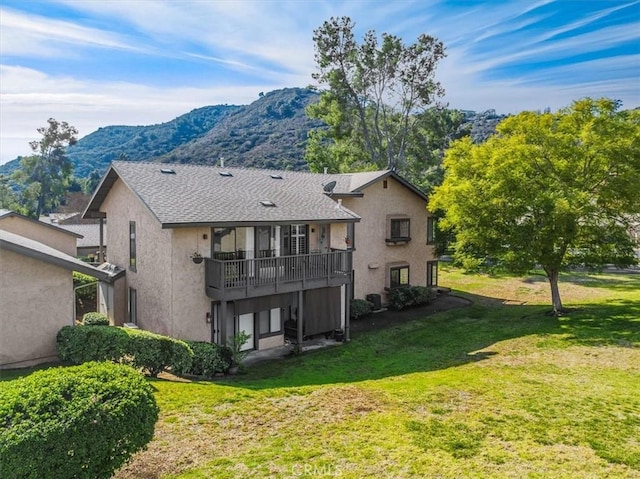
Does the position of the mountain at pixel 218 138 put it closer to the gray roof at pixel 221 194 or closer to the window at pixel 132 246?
the gray roof at pixel 221 194

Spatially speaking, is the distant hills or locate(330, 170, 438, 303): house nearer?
locate(330, 170, 438, 303): house

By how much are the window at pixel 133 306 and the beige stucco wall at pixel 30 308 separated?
14.8ft

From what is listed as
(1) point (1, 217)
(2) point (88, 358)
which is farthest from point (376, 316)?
(1) point (1, 217)

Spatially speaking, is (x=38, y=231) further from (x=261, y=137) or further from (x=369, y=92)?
(x=261, y=137)

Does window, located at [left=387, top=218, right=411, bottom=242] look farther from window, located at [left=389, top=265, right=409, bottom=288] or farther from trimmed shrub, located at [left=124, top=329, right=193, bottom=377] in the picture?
trimmed shrub, located at [left=124, top=329, right=193, bottom=377]

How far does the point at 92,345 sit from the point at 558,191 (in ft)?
60.3

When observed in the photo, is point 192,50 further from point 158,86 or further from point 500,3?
point 500,3

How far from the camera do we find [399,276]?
84.8 feet

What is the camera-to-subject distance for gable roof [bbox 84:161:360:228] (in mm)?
15797

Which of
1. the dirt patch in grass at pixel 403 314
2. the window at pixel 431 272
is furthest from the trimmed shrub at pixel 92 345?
the window at pixel 431 272

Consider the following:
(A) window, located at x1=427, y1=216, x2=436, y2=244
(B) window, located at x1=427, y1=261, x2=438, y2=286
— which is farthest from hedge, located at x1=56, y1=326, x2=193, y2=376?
(A) window, located at x1=427, y1=216, x2=436, y2=244

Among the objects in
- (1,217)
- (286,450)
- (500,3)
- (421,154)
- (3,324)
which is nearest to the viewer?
(286,450)

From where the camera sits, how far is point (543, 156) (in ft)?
67.4

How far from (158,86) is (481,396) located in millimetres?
13081
